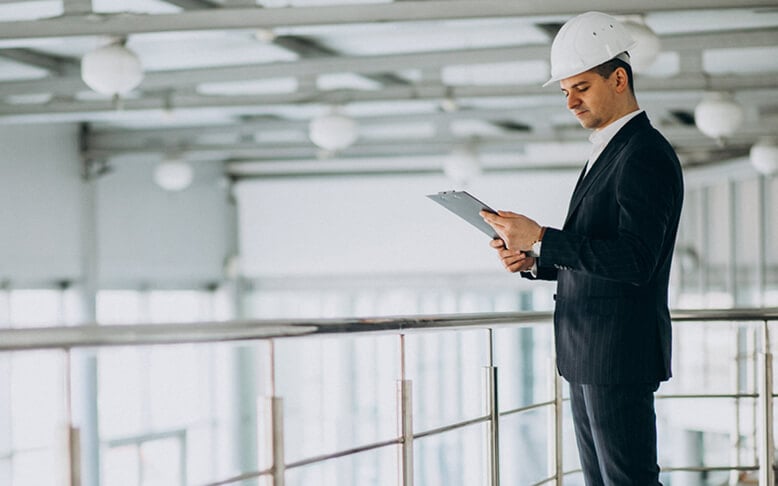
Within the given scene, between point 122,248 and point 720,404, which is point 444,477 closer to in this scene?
point 122,248

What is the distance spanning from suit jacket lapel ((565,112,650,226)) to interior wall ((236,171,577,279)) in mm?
11510

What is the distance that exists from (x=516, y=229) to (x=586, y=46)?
1.18 feet

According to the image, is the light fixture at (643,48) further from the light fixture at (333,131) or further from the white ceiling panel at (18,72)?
the white ceiling panel at (18,72)

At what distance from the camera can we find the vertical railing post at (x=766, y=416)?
2822 mm

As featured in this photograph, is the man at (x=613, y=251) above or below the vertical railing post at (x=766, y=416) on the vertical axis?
above

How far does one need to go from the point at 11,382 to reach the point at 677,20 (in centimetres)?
680

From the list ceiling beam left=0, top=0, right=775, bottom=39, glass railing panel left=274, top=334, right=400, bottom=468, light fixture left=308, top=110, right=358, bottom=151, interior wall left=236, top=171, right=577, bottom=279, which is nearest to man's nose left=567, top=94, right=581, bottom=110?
ceiling beam left=0, top=0, right=775, bottom=39

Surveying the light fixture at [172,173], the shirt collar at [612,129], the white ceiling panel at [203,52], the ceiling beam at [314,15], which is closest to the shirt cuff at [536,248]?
the shirt collar at [612,129]

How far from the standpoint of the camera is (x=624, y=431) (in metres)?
1.99

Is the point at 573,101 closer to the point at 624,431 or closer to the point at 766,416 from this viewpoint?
the point at 624,431

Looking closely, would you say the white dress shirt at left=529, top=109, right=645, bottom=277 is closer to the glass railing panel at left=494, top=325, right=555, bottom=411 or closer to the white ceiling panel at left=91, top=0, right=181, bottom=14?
the white ceiling panel at left=91, top=0, right=181, bottom=14

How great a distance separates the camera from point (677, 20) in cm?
739

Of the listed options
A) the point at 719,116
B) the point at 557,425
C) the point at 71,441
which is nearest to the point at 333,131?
the point at 719,116

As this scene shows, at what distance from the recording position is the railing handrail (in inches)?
56.7
